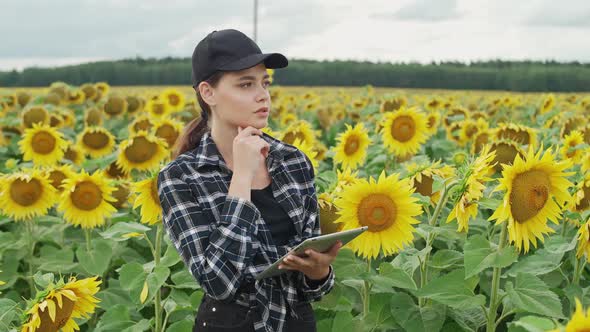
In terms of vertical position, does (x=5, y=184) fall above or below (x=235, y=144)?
below

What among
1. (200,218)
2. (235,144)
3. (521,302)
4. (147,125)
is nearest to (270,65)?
(235,144)

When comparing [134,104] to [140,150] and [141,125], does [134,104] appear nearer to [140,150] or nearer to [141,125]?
[141,125]

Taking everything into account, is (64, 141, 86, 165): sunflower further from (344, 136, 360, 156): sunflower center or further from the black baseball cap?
the black baseball cap

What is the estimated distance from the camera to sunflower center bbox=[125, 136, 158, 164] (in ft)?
15.8

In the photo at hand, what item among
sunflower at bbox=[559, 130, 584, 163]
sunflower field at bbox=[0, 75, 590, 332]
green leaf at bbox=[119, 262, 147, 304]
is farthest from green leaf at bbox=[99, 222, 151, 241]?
sunflower at bbox=[559, 130, 584, 163]

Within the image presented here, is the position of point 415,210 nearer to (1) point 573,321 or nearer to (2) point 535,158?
(2) point 535,158

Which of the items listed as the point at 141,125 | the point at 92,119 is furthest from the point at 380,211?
the point at 92,119

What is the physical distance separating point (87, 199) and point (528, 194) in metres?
2.20

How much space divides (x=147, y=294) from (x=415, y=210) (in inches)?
41.0

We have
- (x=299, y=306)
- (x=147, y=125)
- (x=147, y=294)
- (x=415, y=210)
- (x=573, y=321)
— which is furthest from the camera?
(x=147, y=125)

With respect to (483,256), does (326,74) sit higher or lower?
lower

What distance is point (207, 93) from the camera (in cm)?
250

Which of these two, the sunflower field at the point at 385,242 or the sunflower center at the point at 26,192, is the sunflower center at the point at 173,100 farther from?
the sunflower center at the point at 26,192

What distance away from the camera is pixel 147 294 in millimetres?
3143
